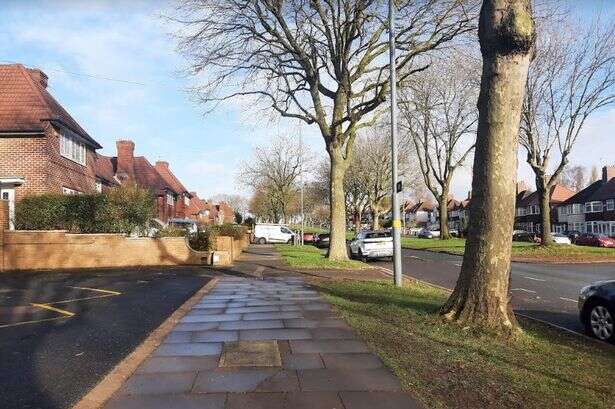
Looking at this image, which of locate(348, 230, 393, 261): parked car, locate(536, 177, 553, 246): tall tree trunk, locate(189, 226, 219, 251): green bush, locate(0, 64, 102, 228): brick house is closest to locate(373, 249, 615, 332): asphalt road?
locate(348, 230, 393, 261): parked car

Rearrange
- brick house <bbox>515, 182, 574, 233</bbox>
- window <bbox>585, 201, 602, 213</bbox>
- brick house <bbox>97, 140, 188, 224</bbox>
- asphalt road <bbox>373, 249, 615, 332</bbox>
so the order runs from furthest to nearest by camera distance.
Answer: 1. brick house <bbox>515, 182, 574, 233</bbox>
2. window <bbox>585, 201, 602, 213</bbox>
3. brick house <bbox>97, 140, 188, 224</bbox>
4. asphalt road <bbox>373, 249, 615, 332</bbox>

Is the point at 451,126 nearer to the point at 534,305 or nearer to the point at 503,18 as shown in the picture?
the point at 534,305

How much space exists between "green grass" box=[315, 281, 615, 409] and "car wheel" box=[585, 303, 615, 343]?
2.29 feet

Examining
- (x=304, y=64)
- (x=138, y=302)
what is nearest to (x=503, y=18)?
(x=138, y=302)

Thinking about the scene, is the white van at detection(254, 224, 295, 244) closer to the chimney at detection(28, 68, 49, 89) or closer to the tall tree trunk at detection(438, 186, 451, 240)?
the tall tree trunk at detection(438, 186, 451, 240)

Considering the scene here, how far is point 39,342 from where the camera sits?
7.41m

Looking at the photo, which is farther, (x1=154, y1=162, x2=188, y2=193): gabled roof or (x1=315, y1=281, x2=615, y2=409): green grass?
(x1=154, y1=162, x2=188, y2=193): gabled roof

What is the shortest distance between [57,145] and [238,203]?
12455cm

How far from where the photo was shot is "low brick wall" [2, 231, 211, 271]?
1822 cm

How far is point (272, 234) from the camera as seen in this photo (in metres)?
59.0

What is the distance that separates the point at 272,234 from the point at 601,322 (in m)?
50.9

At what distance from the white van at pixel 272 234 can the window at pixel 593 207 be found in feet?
135

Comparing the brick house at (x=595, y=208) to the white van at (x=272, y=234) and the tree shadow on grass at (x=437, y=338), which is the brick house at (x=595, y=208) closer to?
the white van at (x=272, y=234)

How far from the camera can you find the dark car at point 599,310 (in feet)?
28.1
